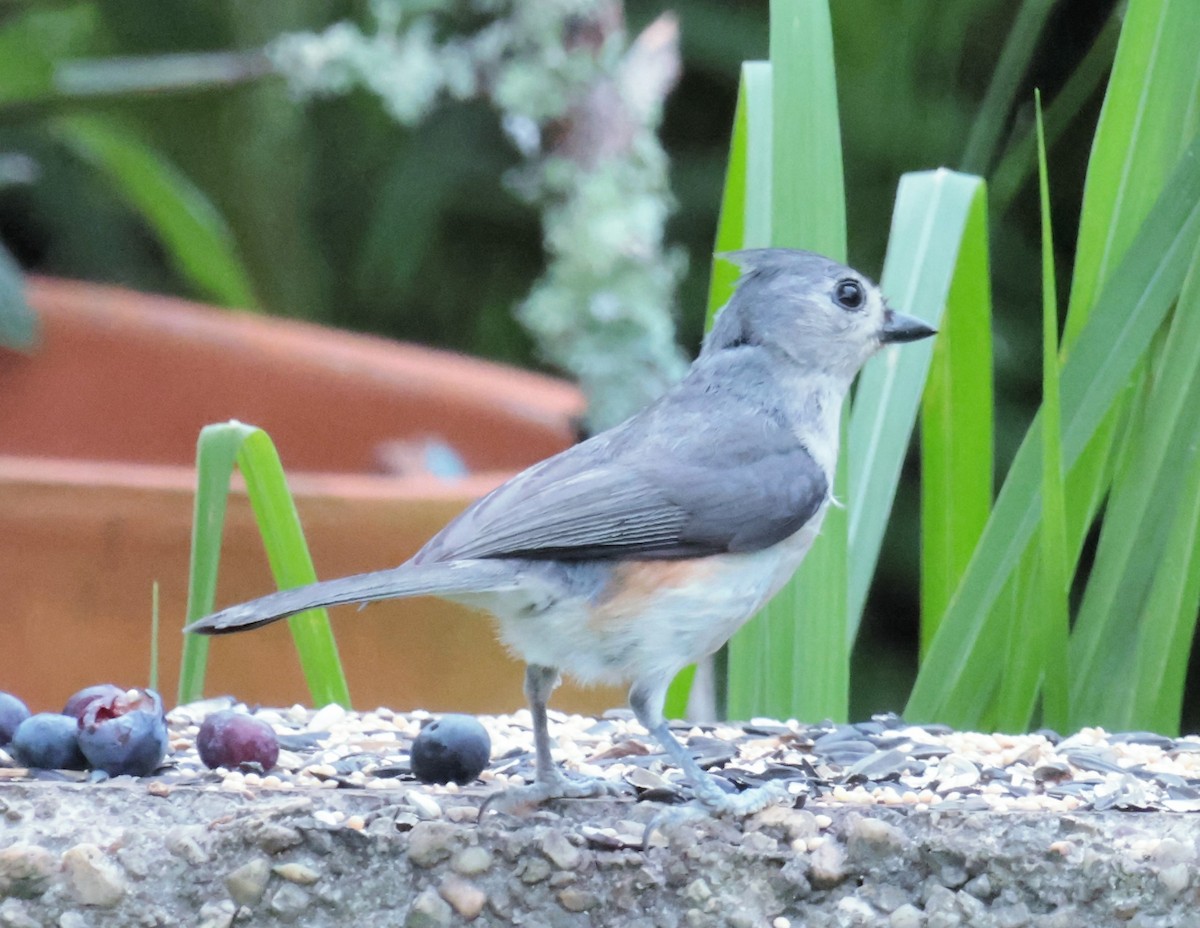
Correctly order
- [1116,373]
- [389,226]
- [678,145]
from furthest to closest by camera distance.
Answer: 1. [678,145]
2. [389,226]
3. [1116,373]

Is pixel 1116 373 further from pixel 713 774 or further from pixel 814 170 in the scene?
pixel 713 774

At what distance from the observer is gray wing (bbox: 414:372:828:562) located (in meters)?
1.53

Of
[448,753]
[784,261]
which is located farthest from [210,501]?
[784,261]

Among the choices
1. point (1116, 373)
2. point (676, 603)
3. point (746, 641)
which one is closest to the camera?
point (676, 603)

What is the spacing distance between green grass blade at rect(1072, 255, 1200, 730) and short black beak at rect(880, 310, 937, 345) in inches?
10.1

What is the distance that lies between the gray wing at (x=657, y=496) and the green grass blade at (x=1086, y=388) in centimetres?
23

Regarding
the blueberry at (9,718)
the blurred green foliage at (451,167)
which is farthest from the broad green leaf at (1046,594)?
the blurred green foliage at (451,167)

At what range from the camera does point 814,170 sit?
1917 millimetres

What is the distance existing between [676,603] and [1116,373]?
0.60 meters

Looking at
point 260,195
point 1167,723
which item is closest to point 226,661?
point 1167,723

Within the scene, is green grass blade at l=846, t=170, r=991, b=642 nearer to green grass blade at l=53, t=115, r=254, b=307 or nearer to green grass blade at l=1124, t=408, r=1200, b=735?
green grass blade at l=1124, t=408, r=1200, b=735

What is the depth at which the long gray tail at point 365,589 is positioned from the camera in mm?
1308

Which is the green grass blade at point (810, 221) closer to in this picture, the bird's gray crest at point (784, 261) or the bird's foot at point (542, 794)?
the bird's gray crest at point (784, 261)

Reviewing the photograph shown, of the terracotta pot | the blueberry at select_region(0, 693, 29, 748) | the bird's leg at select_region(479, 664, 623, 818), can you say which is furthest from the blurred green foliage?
the bird's leg at select_region(479, 664, 623, 818)
